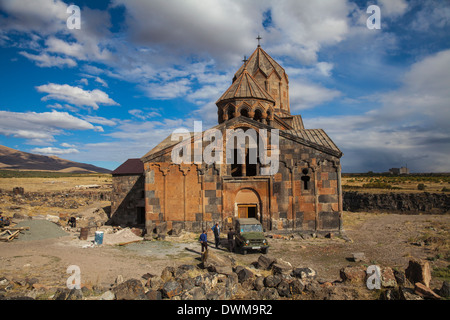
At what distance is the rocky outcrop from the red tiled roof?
21551 millimetres

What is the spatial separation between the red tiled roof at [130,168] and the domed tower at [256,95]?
7042mm

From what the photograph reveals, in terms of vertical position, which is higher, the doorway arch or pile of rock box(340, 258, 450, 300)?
the doorway arch

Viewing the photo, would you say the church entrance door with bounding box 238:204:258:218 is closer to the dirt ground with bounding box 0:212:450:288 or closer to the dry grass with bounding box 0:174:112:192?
the dirt ground with bounding box 0:212:450:288

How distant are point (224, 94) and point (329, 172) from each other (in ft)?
28.3

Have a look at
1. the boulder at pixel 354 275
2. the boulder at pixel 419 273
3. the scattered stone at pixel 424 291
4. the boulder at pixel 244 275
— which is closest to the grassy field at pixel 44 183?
the boulder at pixel 244 275

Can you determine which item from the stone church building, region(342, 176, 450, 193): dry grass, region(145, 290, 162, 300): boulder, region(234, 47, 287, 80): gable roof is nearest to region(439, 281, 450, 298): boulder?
region(145, 290, 162, 300): boulder

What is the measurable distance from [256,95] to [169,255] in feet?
38.2

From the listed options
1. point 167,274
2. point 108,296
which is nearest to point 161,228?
point 167,274

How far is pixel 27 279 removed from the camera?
8531 millimetres

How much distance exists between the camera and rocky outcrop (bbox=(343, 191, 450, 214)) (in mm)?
26906

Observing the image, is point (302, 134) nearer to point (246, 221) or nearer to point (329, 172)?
point (329, 172)

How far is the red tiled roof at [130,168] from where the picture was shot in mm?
21706
